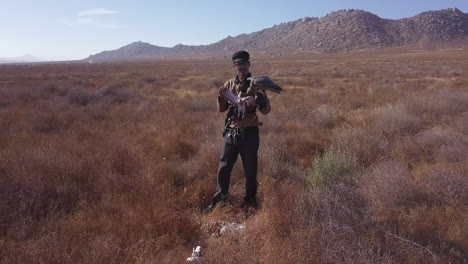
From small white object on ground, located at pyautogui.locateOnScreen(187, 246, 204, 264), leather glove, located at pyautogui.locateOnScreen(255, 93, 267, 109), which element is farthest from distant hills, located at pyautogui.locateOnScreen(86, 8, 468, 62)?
small white object on ground, located at pyautogui.locateOnScreen(187, 246, 204, 264)

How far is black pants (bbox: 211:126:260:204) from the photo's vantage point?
13.6ft

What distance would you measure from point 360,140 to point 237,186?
2713mm

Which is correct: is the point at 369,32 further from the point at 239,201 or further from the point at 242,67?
the point at 242,67

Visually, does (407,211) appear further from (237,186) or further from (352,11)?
(352,11)

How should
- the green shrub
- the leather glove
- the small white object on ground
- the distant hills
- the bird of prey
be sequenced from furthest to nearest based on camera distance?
the distant hills
the green shrub
the leather glove
the bird of prey
the small white object on ground

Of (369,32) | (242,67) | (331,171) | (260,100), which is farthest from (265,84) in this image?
(369,32)

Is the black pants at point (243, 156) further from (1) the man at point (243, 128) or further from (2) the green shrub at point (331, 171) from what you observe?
(2) the green shrub at point (331, 171)

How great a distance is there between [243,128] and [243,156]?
1.19 ft

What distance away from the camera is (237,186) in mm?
5074

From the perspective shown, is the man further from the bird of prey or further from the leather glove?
→ the bird of prey

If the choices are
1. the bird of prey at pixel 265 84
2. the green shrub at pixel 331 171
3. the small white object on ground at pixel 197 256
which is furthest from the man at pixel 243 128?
the small white object on ground at pixel 197 256

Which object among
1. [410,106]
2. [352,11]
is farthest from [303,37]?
[410,106]

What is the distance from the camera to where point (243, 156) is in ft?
13.8

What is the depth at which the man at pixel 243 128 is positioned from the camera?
3.92 metres
